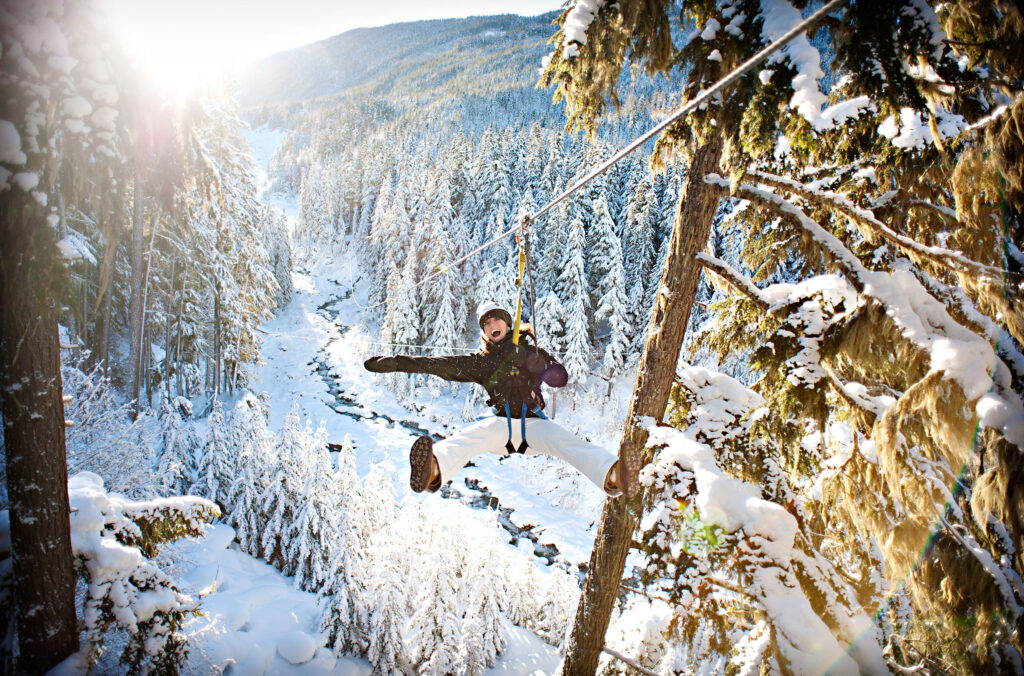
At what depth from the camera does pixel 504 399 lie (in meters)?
4.74

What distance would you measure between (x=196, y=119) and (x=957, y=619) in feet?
24.5

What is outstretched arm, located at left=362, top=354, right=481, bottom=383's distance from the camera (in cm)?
444

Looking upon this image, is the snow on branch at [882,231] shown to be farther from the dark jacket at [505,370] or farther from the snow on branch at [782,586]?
the dark jacket at [505,370]

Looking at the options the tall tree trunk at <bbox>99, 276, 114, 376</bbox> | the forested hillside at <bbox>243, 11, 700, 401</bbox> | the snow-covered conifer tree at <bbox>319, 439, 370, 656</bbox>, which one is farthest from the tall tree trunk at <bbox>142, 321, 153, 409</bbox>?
the snow-covered conifer tree at <bbox>319, 439, 370, 656</bbox>

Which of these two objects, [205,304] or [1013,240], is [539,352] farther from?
[205,304]

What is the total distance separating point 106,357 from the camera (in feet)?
49.4

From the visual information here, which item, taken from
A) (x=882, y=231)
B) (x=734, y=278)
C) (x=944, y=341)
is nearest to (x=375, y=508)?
(x=734, y=278)

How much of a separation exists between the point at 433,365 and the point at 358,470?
18842 mm

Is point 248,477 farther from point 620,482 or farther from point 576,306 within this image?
point 576,306

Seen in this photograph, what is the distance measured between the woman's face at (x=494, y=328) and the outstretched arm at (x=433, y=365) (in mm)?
294

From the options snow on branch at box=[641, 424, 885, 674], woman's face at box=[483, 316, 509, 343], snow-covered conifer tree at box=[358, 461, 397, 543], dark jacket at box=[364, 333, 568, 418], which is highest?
woman's face at box=[483, 316, 509, 343]

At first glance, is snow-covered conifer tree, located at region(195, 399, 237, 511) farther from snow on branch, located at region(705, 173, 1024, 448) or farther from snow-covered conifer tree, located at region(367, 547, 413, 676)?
snow on branch, located at region(705, 173, 1024, 448)

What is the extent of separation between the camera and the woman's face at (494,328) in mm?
4969

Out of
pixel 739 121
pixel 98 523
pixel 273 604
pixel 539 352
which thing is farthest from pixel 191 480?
pixel 739 121
